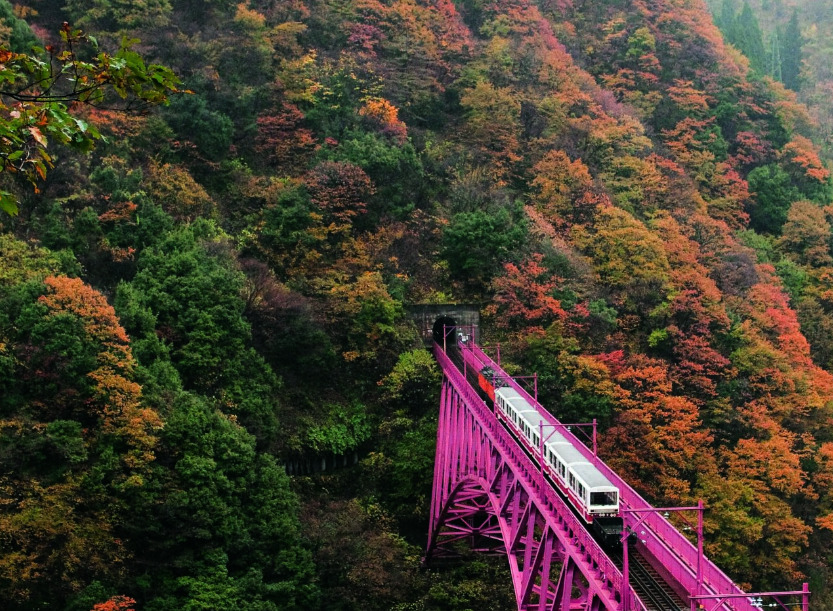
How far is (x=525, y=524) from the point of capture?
87.1 ft

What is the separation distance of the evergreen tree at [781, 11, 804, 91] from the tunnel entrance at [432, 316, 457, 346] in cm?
6154

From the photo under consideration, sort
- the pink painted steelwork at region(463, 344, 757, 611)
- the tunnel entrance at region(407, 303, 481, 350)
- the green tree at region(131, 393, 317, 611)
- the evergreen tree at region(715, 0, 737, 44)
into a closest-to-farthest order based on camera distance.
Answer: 1. the pink painted steelwork at region(463, 344, 757, 611)
2. the green tree at region(131, 393, 317, 611)
3. the tunnel entrance at region(407, 303, 481, 350)
4. the evergreen tree at region(715, 0, 737, 44)

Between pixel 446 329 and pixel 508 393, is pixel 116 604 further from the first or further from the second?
pixel 446 329

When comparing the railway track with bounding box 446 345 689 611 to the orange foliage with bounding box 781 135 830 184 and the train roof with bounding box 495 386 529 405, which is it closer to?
the train roof with bounding box 495 386 529 405

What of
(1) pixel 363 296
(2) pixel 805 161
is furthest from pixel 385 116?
(2) pixel 805 161

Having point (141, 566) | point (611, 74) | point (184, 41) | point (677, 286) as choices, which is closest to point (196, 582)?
point (141, 566)

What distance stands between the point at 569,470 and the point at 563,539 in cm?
301

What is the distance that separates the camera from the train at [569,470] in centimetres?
1970

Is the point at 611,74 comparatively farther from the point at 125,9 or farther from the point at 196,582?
the point at 196,582

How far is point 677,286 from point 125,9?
3417 cm

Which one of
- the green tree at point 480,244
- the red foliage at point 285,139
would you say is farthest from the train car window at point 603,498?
the red foliage at point 285,139

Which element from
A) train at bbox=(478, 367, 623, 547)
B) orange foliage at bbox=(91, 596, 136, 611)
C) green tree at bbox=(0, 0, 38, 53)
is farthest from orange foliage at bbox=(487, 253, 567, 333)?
green tree at bbox=(0, 0, 38, 53)

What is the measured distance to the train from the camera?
19.7 metres

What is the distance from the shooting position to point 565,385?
3819cm
